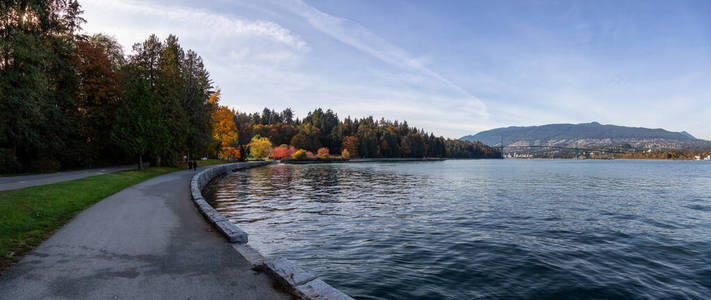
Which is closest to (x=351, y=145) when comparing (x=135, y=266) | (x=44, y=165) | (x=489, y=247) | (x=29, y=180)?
(x=44, y=165)

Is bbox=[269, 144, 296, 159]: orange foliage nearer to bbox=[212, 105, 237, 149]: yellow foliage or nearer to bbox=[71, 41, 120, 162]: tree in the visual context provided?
bbox=[212, 105, 237, 149]: yellow foliage

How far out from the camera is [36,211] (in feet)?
40.2

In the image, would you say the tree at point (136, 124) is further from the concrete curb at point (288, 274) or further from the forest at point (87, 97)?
the concrete curb at point (288, 274)

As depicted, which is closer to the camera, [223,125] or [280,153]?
[223,125]

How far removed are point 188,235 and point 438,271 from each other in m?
7.43

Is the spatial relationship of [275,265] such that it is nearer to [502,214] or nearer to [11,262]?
[11,262]

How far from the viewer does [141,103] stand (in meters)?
34.8

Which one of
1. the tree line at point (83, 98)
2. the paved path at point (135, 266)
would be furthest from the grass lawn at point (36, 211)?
the tree line at point (83, 98)

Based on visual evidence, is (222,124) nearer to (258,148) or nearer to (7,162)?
(7,162)

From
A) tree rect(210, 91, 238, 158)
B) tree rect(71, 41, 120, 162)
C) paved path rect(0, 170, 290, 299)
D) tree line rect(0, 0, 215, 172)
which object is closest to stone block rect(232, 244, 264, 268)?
paved path rect(0, 170, 290, 299)

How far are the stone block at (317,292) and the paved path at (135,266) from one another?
1.36ft

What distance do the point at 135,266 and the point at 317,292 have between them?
4.34 metres

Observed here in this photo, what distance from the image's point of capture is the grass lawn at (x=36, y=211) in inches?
323

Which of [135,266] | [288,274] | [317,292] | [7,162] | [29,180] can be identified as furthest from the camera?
[7,162]
